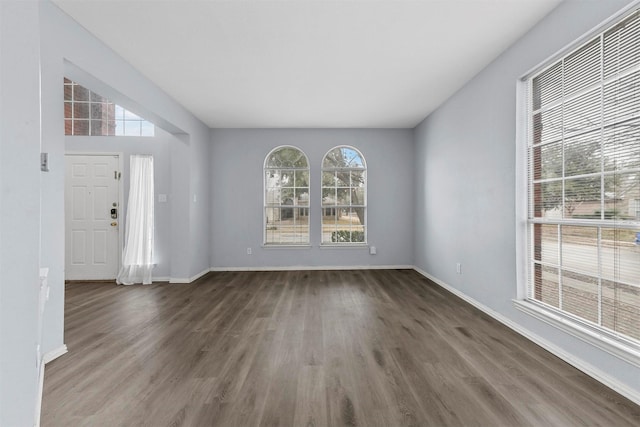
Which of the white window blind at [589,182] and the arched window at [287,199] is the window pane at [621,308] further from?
the arched window at [287,199]

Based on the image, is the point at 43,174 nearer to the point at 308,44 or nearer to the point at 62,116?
the point at 62,116

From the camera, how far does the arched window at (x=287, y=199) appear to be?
6.27 metres

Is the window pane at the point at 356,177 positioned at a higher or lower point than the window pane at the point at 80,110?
lower

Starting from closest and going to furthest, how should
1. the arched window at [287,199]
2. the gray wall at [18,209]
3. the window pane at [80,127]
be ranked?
the gray wall at [18,209] < the window pane at [80,127] < the arched window at [287,199]

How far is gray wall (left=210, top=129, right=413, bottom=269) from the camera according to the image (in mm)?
6176

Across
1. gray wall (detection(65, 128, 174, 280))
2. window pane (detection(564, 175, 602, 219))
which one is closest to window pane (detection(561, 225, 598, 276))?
window pane (detection(564, 175, 602, 219))

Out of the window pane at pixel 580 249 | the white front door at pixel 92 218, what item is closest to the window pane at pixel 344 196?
the white front door at pixel 92 218

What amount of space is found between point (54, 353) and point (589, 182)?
4357 mm

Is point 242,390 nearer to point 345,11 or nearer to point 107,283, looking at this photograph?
point 345,11

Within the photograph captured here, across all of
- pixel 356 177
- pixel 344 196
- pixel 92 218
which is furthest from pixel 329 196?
pixel 92 218

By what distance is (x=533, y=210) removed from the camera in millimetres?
2965

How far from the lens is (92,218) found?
5.15 m

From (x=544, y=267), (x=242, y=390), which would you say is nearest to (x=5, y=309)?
(x=242, y=390)

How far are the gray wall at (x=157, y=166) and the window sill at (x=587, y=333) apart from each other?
5.09 metres
